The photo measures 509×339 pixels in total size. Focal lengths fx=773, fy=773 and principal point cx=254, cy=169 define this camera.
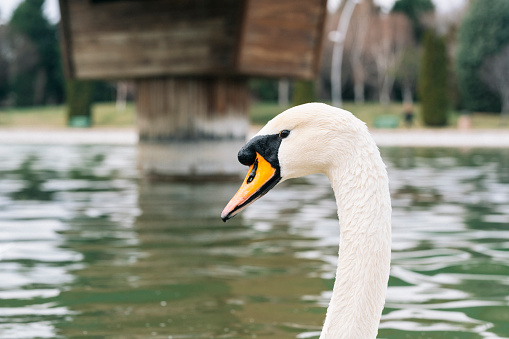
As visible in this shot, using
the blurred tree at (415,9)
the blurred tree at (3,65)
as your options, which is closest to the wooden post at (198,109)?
the blurred tree at (3,65)

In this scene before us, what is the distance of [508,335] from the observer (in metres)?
4.73

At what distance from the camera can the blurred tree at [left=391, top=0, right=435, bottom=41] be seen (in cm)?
6036

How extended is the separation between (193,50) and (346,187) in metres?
9.96

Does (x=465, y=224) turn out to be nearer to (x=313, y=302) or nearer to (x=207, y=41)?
(x=313, y=302)

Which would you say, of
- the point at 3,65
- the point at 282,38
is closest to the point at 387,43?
the point at 3,65

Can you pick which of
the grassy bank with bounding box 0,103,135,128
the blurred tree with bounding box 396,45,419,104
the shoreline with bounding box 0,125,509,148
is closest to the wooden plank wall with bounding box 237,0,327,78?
the shoreline with bounding box 0,125,509,148

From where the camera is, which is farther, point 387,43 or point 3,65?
point 3,65

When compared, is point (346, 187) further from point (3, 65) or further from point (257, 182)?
point (3, 65)

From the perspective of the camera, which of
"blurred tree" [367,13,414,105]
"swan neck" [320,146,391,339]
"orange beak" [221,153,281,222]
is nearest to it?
"swan neck" [320,146,391,339]

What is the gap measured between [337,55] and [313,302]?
4300 centimetres

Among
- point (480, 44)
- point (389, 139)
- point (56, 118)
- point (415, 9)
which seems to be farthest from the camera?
point (415, 9)

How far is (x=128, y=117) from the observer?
152 ft

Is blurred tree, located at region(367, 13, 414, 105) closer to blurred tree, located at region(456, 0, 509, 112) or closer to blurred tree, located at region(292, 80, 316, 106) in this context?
blurred tree, located at region(456, 0, 509, 112)

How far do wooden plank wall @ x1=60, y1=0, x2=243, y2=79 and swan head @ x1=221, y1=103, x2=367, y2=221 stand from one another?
9.09 m
